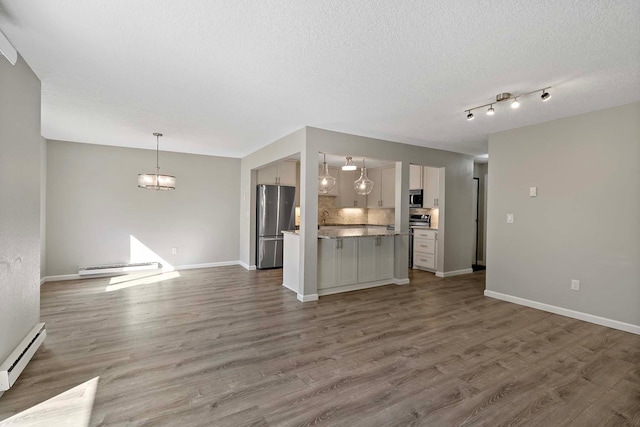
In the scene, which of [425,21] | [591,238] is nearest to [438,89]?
[425,21]

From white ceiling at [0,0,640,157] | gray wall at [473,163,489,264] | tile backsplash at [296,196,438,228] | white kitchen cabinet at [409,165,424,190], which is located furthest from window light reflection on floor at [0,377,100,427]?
gray wall at [473,163,489,264]

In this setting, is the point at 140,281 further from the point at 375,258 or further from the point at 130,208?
the point at 375,258

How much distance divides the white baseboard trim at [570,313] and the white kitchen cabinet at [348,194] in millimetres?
4260

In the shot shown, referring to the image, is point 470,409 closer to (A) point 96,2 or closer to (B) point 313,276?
(B) point 313,276

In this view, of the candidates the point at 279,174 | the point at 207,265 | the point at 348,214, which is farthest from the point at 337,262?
the point at 348,214

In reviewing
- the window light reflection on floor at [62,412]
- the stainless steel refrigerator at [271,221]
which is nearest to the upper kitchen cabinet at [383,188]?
the stainless steel refrigerator at [271,221]

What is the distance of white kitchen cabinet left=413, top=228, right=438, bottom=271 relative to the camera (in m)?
6.08

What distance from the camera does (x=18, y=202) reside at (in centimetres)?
241

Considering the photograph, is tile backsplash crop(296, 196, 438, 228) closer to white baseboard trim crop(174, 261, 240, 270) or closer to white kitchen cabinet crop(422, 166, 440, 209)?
white kitchen cabinet crop(422, 166, 440, 209)

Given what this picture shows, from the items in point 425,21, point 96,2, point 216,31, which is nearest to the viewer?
point 96,2

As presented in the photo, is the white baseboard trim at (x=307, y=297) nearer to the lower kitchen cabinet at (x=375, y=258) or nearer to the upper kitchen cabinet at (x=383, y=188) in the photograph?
the lower kitchen cabinet at (x=375, y=258)

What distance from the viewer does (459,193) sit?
5.99 meters

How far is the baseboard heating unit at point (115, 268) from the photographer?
5.36 metres

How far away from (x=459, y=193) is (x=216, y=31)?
5346mm
